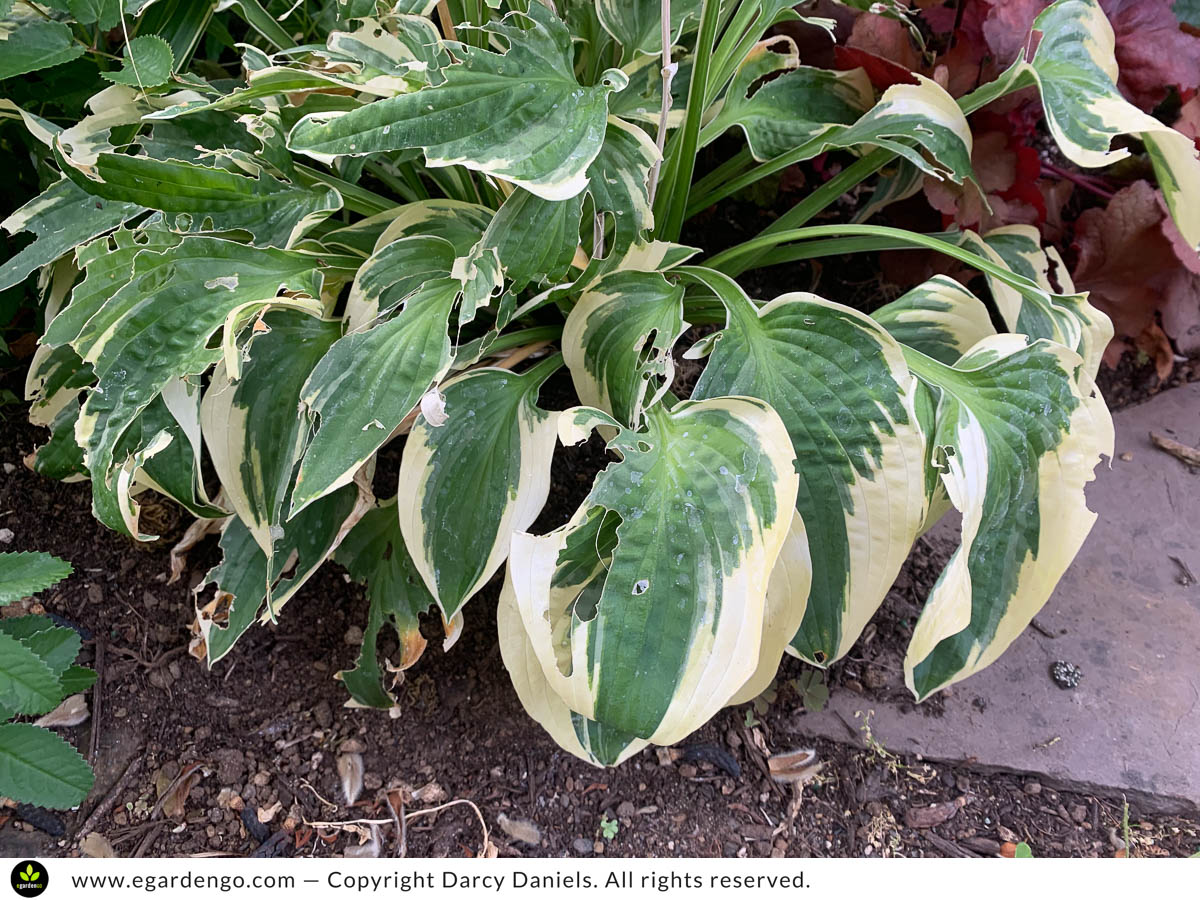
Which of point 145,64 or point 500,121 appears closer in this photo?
point 500,121

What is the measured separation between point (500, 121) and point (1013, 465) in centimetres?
54

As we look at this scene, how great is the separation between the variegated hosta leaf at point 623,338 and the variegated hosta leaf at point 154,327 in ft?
0.90

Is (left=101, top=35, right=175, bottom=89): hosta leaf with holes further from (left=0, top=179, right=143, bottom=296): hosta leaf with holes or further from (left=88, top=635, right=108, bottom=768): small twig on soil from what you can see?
(left=88, top=635, right=108, bottom=768): small twig on soil

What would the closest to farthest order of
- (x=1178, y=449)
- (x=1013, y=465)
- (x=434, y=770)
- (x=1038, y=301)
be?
(x=1013, y=465), (x=1038, y=301), (x=434, y=770), (x=1178, y=449)

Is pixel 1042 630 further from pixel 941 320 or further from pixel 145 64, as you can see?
pixel 145 64

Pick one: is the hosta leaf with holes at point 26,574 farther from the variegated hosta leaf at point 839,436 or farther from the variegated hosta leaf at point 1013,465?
the variegated hosta leaf at point 1013,465

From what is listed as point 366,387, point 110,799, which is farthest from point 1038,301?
point 110,799

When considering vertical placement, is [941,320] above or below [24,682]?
above

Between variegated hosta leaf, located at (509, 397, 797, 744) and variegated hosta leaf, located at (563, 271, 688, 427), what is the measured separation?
119mm

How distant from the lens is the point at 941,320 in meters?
0.91

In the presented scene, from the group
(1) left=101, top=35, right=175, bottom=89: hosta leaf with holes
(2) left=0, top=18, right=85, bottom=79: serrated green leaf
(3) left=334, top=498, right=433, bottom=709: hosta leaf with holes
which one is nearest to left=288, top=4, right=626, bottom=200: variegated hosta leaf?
(1) left=101, top=35, right=175, bottom=89: hosta leaf with holes

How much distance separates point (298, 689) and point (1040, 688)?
917mm

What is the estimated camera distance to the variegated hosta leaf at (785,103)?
1009mm

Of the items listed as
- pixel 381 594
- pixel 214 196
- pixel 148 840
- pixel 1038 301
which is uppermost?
pixel 214 196
